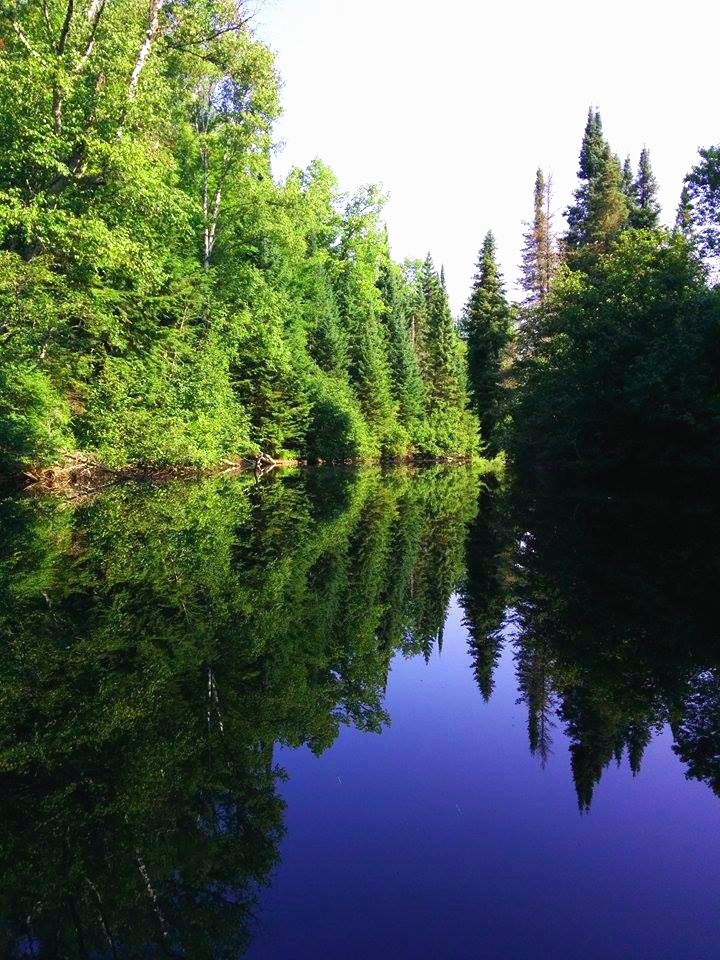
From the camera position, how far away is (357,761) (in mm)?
5324

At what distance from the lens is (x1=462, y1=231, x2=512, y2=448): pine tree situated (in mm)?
53125

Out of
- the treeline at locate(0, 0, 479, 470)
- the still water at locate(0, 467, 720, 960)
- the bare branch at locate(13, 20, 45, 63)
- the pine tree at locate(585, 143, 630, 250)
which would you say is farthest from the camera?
the pine tree at locate(585, 143, 630, 250)

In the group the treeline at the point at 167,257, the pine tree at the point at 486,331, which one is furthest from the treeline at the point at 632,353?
the pine tree at the point at 486,331

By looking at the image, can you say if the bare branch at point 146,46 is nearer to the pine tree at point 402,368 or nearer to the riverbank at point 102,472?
the riverbank at point 102,472

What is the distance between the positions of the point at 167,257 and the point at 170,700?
23.7 m

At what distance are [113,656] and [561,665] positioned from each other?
454cm

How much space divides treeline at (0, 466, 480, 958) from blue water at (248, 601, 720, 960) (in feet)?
0.96

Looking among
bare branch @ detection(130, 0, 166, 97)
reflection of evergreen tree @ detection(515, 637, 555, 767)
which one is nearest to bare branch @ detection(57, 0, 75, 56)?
bare branch @ detection(130, 0, 166, 97)

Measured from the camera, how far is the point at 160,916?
3.48 meters

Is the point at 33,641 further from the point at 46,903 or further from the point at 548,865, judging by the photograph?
the point at 548,865

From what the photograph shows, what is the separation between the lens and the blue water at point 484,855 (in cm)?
330

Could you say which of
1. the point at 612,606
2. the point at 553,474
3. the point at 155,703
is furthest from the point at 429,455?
the point at 155,703

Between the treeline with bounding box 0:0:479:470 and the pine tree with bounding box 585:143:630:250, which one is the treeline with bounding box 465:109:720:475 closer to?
the pine tree with bounding box 585:143:630:250

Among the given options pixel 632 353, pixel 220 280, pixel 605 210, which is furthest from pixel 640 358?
pixel 605 210
